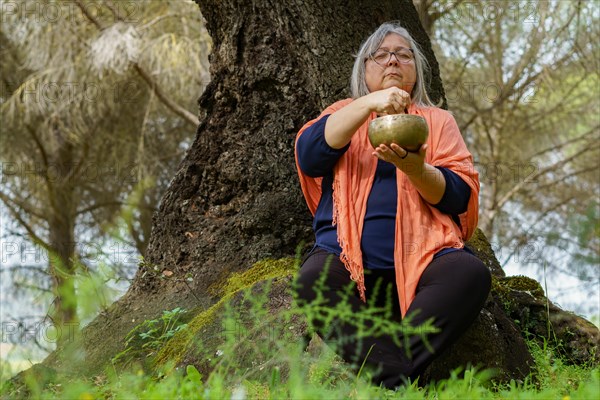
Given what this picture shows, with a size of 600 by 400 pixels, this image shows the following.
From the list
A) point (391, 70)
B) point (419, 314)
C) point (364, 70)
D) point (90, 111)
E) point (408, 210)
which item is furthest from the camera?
point (90, 111)

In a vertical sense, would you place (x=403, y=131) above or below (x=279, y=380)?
above

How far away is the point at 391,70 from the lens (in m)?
3.47

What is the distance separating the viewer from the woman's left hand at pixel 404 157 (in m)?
3.01

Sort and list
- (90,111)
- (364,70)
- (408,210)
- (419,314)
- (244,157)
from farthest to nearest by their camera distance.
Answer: (90,111)
(244,157)
(364,70)
(408,210)
(419,314)

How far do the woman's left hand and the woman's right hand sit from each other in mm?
153

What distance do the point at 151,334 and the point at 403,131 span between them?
5.32 ft

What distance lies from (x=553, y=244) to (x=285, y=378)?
6620 mm

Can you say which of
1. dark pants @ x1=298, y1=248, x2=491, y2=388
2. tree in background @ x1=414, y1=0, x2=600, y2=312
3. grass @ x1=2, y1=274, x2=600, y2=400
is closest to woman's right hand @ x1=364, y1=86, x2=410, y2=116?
dark pants @ x1=298, y1=248, x2=491, y2=388

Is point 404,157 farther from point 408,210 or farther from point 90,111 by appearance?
point 90,111

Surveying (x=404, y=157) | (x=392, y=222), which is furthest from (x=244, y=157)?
(x=404, y=157)

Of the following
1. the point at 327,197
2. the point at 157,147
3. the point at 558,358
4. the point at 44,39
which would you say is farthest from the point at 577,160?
the point at 327,197

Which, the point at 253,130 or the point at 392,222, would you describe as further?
the point at 253,130

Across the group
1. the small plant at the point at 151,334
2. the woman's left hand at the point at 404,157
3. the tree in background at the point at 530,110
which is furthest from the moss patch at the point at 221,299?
the tree in background at the point at 530,110

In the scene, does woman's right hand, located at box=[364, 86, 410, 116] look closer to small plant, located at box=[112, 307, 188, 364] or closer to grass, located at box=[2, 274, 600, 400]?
grass, located at box=[2, 274, 600, 400]
